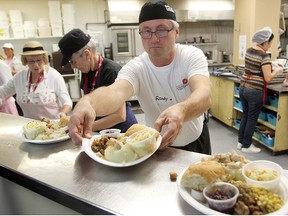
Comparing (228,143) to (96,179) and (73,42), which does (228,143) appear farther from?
(96,179)

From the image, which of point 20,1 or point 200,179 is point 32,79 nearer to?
point 200,179

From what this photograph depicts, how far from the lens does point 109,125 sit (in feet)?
6.35

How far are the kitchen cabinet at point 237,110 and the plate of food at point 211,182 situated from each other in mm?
2738

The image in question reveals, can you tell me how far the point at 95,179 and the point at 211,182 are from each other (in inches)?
17.7

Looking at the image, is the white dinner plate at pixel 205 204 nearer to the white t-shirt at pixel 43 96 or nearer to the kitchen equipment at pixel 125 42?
the white t-shirt at pixel 43 96

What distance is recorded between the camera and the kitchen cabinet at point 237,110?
3295mm

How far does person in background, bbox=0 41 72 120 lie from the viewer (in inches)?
96.4

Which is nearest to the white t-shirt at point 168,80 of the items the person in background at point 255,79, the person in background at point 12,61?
the person in background at point 255,79

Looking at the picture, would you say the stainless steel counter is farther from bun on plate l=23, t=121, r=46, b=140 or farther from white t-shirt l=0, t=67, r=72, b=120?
white t-shirt l=0, t=67, r=72, b=120

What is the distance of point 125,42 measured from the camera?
19.1ft

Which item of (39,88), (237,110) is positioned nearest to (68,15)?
Result: (39,88)

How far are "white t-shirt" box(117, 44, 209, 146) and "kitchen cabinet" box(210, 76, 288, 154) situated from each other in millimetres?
2037

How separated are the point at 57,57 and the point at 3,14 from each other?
142cm

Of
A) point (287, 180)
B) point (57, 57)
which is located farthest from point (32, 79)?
point (57, 57)
